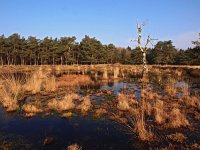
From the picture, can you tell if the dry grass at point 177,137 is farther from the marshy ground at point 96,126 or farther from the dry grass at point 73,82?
the dry grass at point 73,82

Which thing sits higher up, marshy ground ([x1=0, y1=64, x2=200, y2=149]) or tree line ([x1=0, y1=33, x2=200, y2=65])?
tree line ([x1=0, y1=33, x2=200, y2=65])

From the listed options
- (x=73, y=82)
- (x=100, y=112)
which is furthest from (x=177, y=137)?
(x=73, y=82)

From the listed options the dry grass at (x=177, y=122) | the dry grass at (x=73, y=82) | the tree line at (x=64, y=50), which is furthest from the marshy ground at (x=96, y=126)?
the tree line at (x=64, y=50)

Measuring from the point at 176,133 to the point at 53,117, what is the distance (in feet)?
20.2

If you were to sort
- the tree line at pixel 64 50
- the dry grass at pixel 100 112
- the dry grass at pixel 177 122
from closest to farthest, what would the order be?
1. the dry grass at pixel 177 122
2. the dry grass at pixel 100 112
3. the tree line at pixel 64 50

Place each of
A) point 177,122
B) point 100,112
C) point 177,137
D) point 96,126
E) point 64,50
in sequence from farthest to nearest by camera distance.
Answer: point 64,50
point 100,112
point 96,126
point 177,122
point 177,137

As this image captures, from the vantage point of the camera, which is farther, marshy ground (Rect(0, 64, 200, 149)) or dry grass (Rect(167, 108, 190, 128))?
dry grass (Rect(167, 108, 190, 128))

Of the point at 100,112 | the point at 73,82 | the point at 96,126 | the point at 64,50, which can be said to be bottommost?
the point at 96,126

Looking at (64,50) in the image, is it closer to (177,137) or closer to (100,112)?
(100,112)

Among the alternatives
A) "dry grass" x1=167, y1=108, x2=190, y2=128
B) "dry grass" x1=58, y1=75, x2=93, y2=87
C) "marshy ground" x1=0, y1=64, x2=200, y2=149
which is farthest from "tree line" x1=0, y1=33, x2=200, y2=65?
"dry grass" x1=167, y1=108, x2=190, y2=128

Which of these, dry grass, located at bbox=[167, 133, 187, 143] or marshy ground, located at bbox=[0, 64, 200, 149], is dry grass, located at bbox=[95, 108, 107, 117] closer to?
marshy ground, located at bbox=[0, 64, 200, 149]

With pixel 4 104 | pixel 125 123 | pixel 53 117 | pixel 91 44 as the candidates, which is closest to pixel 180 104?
pixel 125 123

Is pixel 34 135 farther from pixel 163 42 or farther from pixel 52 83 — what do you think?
pixel 163 42

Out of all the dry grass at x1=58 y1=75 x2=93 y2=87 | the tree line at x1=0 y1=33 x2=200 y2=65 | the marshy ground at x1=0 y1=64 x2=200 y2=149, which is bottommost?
the marshy ground at x1=0 y1=64 x2=200 y2=149
